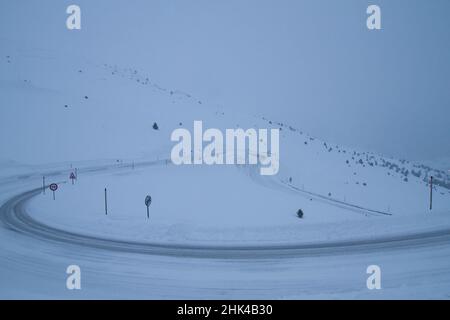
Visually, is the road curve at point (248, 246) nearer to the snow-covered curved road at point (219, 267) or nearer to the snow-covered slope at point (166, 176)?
the snow-covered curved road at point (219, 267)

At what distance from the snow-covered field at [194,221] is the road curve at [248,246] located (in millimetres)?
93

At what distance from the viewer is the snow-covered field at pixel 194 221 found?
42.7 ft

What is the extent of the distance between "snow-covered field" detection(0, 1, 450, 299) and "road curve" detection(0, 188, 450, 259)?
0.09 meters

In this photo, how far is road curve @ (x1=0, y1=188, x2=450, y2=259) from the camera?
52.1 feet

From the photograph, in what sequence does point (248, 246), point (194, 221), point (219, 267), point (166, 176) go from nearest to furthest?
point (219, 267) → point (248, 246) → point (194, 221) → point (166, 176)

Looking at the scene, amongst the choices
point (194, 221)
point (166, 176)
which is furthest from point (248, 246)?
point (166, 176)

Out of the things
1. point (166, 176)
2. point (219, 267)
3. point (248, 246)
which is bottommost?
point (219, 267)

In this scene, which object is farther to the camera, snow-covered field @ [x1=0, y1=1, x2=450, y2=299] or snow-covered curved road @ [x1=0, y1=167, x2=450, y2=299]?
snow-covered field @ [x1=0, y1=1, x2=450, y2=299]

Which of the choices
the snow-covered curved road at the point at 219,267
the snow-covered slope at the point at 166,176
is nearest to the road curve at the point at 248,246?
the snow-covered curved road at the point at 219,267

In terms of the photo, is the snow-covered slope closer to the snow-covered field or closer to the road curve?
the snow-covered field

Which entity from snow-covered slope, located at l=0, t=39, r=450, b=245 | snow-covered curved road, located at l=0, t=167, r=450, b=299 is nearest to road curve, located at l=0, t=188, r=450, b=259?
snow-covered curved road, located at l=0, t=167, r=450, b=299

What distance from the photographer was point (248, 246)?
17016mm

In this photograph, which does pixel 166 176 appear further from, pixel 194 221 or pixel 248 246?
pixel 248 246

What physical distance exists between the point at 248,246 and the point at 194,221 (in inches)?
191
